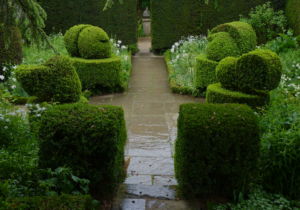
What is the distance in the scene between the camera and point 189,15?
12008 mm

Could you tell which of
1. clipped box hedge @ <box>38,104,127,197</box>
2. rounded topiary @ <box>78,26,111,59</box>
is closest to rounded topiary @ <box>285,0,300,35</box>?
rounded topiary @ <box>78,26,111,59</box>

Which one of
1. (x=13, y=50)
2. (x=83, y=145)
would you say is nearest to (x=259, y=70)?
(x=83, y=145)

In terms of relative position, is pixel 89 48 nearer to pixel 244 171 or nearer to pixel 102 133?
pixel 102 133

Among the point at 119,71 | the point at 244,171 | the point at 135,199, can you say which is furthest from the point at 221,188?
the point at 119,71

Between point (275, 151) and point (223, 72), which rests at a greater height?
point (223, 72)

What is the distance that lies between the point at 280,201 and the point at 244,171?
1.67ft

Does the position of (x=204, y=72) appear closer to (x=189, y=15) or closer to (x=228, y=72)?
(x=228, y=72)

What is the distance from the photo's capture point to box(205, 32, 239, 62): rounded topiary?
23.6ft

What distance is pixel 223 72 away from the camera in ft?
17.9

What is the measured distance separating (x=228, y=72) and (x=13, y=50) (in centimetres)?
580

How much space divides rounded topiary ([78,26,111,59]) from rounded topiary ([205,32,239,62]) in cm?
278

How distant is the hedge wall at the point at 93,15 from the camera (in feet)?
38.3

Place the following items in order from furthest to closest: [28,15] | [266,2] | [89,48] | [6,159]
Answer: [266,2]
[89,48]
[6,159]
[28,15]

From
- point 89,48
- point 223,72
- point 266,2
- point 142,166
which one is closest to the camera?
point 142,166
